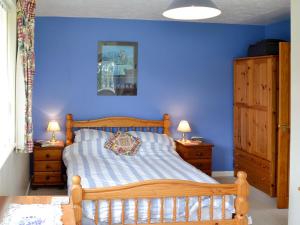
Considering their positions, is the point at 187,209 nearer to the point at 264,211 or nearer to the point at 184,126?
the point at 264,211

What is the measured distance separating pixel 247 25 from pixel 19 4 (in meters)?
3.60

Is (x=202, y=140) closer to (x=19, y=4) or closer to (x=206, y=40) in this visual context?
(x=206, y=40)

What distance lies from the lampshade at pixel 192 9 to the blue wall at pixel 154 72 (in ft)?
8.09

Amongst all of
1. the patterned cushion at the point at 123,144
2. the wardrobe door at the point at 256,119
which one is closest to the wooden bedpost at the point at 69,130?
the patterned cushion at the point at 123,144

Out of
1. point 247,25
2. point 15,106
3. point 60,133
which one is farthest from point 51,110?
point 247,25

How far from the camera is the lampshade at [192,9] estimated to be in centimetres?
281

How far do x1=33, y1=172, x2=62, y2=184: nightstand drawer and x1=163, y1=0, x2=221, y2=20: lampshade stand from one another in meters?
2.84

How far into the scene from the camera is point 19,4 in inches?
135

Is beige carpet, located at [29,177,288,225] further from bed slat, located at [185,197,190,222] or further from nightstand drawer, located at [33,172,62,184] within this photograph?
bed slat, located at [185,197,190,222]

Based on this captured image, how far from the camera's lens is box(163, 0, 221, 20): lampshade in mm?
2814

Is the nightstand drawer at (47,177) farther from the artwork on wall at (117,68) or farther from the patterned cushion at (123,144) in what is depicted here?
the artwork on wall at (117,68)

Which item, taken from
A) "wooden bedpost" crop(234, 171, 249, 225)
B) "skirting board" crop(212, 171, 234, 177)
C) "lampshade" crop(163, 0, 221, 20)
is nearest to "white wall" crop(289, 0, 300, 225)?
"wooden bedpost" crop(234, 171, 249, 225)

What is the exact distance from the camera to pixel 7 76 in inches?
143

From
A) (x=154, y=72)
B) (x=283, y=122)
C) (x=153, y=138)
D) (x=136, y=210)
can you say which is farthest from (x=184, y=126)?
(x=136, y=210)
